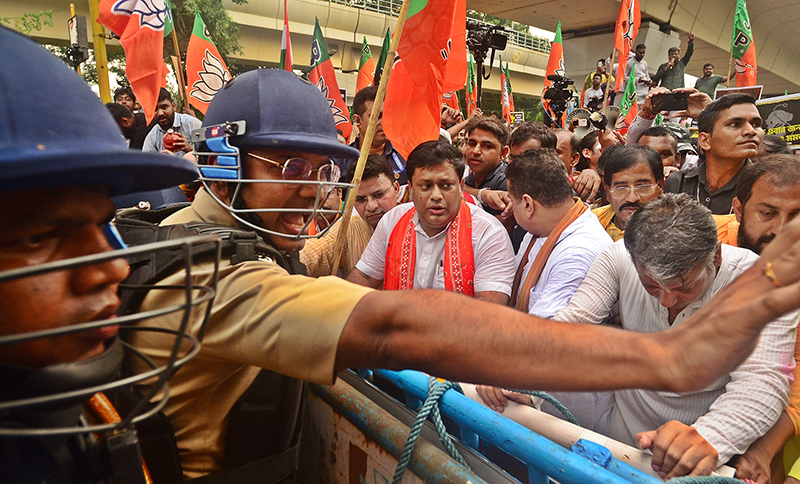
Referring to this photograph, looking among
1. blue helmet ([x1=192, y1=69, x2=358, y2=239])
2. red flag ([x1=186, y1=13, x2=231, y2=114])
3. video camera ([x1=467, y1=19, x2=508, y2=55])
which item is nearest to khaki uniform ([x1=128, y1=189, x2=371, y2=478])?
blue helmet ([x1=192, y1=69, x2=358, y2=239])

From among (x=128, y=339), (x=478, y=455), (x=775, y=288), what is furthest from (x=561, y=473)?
(x=128, y=339)

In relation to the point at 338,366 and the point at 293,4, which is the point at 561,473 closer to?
the point at 338,366

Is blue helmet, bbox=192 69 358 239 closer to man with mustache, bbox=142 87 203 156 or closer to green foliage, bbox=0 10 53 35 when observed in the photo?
man with mustache, bbox=142 87 203 156

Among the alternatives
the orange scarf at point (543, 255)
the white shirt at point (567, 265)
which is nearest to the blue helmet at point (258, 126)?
the white shirt at point (567, 265)

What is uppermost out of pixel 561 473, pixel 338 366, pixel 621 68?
pixel 621 68

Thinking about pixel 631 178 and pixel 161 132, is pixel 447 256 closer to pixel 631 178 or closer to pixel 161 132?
pixel 631 178

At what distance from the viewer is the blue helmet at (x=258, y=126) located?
157 cm

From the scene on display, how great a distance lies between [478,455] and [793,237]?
1.08m

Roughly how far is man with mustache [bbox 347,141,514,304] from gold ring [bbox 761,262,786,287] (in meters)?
2.32

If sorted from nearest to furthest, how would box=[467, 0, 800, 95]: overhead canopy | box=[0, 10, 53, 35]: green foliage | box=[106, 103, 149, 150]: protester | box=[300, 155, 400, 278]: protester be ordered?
box=[300, 155, 400, 278]: protester → box=[106, 103, 149, 150]: protester → box=[467, 0, 800, 95]: overhead canopy → box=[0, 10, 53, 35]: green foliage

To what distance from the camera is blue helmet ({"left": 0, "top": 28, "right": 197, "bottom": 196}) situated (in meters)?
0.67

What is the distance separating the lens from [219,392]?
1.27 m

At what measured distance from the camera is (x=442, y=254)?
3.28 meters

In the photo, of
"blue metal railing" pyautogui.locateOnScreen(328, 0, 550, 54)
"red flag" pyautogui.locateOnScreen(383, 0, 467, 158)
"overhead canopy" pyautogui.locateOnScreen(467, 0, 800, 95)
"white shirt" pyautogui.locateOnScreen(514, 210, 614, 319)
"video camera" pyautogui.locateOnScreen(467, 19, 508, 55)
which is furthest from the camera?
"blue metal railing" pyautogui.locateOnScreen(328, 0, 550, 54)
